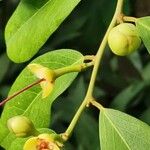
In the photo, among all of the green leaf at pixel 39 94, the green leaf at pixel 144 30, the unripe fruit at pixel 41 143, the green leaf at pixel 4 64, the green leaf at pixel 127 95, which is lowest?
the green leaf at pixel 127 95

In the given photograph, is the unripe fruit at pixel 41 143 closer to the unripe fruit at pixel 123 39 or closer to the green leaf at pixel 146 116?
the unripe fruit at pixel 123 39

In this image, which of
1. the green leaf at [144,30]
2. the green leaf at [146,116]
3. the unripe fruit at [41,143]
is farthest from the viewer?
the green leaf at [146,116]

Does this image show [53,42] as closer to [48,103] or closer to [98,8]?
[98,8]

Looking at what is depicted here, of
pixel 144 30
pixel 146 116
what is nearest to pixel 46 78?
pixel 144 30

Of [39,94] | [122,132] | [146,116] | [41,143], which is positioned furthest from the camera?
[146,116]

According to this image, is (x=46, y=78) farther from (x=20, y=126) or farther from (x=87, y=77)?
(x=87, y=77)

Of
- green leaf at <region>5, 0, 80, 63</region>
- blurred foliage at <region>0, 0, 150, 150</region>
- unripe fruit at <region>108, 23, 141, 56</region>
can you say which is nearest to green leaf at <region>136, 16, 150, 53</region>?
unripe fruit at <region>108, 23, 141, 56</region>

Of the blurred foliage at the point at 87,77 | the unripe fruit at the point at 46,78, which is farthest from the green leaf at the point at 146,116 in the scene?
the unripe fruit at the point at 46,78

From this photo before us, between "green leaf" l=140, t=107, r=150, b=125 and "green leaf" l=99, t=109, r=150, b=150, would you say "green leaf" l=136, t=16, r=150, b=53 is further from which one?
"green leaf" l=140, t=107, r=150, b=125

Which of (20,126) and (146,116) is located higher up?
(20,126)
